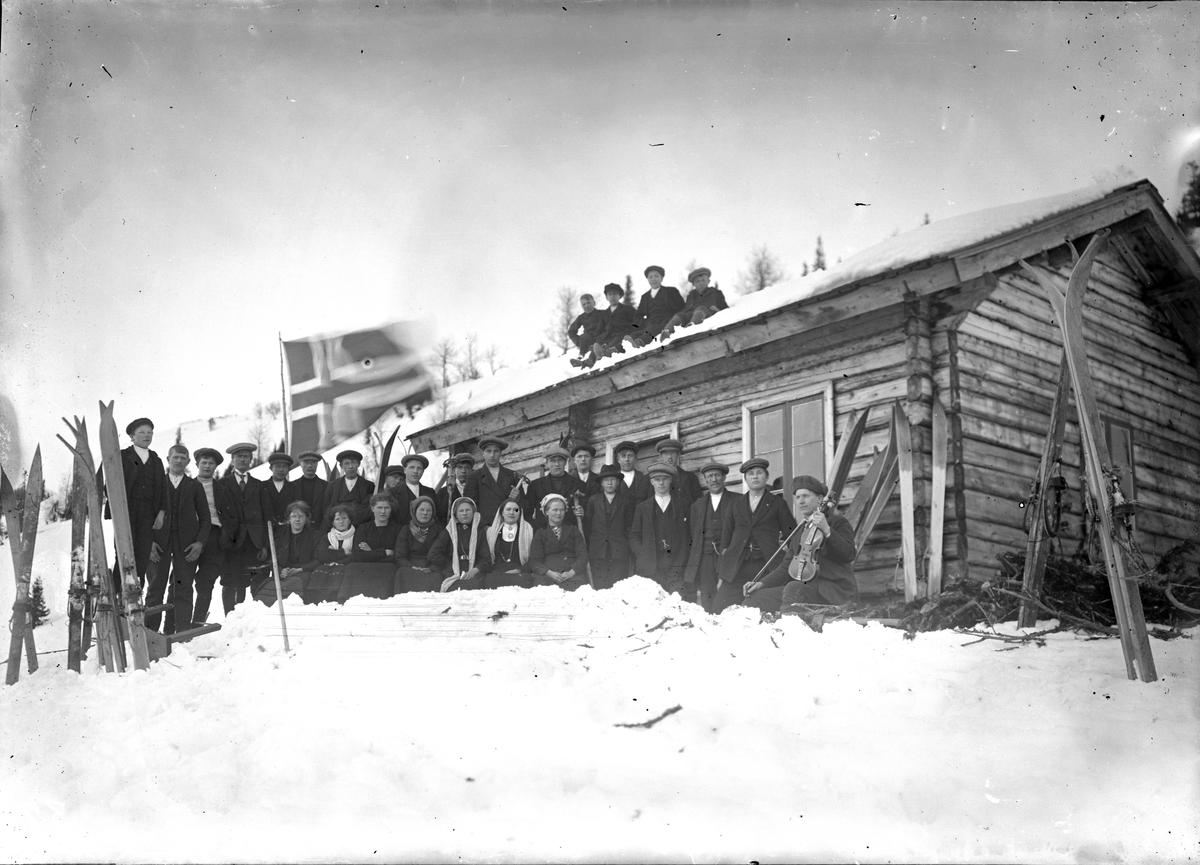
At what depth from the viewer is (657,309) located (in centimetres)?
705

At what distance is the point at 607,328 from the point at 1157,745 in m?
4.93

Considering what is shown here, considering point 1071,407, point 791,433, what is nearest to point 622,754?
point 791,433

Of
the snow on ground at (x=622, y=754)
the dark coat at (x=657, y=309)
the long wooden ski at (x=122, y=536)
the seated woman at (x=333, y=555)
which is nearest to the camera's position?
the snow on ground at (x=622, y=754)

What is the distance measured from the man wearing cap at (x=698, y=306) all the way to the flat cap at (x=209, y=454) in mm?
3512

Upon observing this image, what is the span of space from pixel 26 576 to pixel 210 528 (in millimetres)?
1218

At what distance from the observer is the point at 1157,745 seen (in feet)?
11.6

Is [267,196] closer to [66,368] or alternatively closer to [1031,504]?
[66,368]

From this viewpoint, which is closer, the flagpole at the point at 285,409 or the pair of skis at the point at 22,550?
the pair of skis at the point at 22,550

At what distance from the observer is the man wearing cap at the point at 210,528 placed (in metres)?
5.61

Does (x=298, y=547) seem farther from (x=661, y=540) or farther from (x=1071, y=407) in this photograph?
(x=1071, y=407)

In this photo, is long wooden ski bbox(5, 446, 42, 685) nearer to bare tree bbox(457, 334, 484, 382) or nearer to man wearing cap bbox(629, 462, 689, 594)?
bare tree bbox(457, 334, 484, 382)

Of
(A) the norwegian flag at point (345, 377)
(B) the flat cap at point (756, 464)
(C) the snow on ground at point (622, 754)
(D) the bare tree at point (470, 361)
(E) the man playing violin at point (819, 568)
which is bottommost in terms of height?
(C) the snow on ground at point (622, 754)

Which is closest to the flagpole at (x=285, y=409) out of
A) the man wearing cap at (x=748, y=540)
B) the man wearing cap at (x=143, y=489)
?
the man wearing cap at (x=143, y=489)

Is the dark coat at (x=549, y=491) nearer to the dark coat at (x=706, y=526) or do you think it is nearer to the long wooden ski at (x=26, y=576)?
the dark coat at (x=706, y=526)
